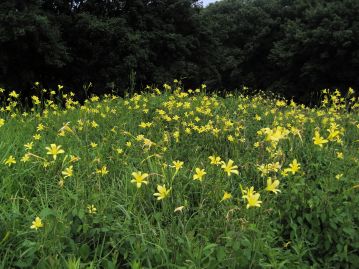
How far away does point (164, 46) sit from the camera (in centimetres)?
1678

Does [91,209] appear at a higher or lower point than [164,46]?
lower

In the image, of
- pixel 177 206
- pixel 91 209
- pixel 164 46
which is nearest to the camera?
pixel 91 209

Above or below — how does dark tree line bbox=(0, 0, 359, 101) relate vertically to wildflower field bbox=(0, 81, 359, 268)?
above

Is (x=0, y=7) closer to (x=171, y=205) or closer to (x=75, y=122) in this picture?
(x=75, y=122)

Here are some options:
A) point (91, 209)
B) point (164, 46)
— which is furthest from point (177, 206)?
point (164, 46)

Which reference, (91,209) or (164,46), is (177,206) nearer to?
(91,209)

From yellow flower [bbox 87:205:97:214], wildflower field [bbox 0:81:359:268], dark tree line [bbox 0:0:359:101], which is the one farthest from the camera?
dark tree line [bbox 0:0:359:101]

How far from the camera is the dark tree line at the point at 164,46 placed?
13500 millimetres

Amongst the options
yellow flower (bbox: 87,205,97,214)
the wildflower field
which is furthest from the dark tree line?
yellow flower (bbox: 87,205,97,214)

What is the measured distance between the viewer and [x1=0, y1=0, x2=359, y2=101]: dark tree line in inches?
531

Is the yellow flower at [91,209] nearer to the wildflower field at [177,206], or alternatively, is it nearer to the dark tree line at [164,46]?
the wildflower field at [177,206]

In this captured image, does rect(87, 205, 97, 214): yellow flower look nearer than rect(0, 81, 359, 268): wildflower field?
No

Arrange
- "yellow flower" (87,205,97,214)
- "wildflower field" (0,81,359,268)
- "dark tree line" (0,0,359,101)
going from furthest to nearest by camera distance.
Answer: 1. "dark tree line" (0,0,359,101)
2. "yellow flower" (87,205,97,214)
3. "wildflower field" (0,81,359,268)

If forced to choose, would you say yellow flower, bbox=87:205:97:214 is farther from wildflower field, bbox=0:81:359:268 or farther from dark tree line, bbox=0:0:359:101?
dark tree line, bbox=0:0:359:101
